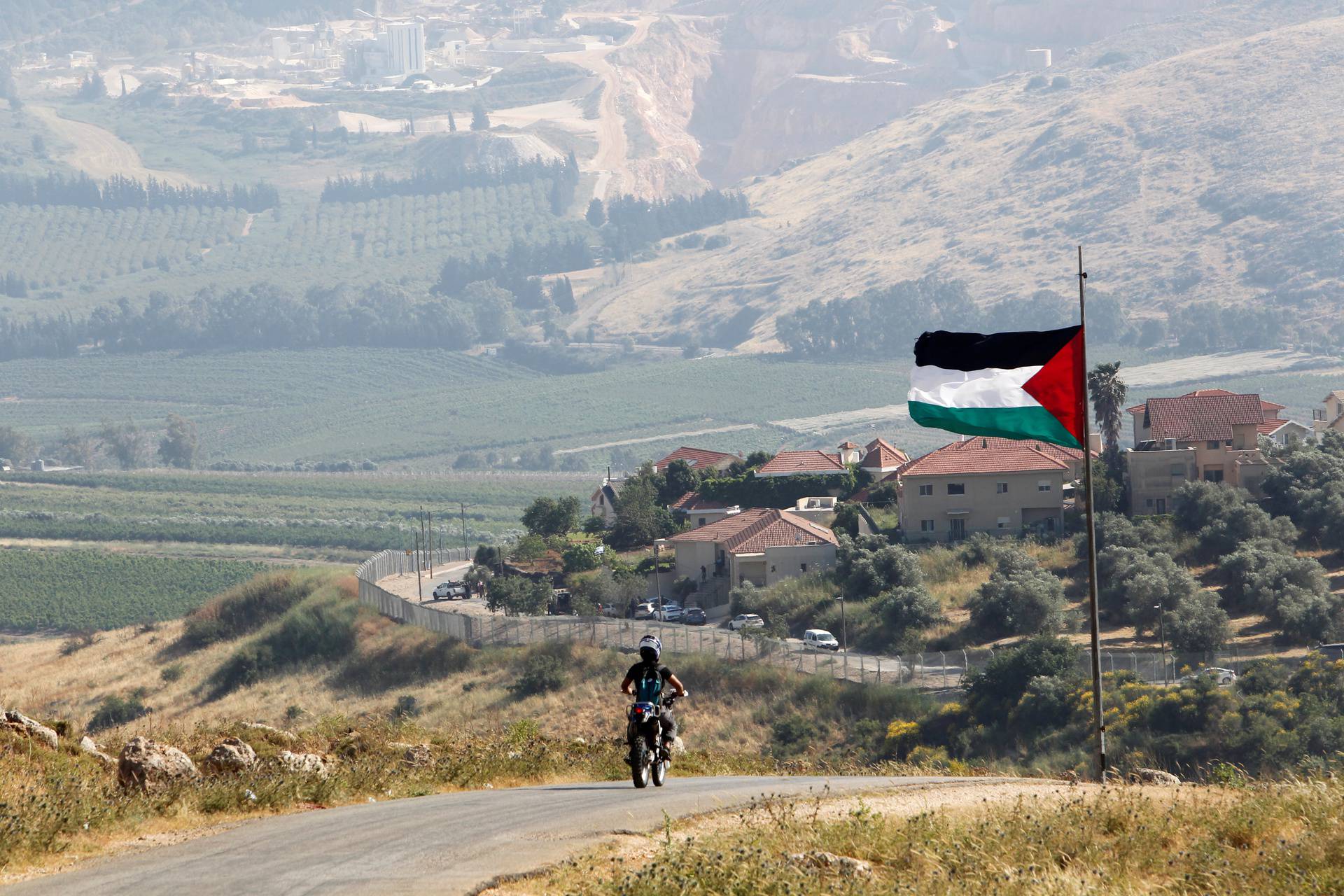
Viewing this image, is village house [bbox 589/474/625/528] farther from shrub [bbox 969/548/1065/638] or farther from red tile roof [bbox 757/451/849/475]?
shrub [bbox 969/548/1065/638]

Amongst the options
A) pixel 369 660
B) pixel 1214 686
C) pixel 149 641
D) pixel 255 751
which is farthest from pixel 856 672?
pixel 149 641

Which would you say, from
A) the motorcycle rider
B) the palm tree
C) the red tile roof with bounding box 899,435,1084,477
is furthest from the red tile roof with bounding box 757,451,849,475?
the motorcycle rider

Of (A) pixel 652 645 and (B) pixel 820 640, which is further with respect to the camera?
(B) pixel 820 640

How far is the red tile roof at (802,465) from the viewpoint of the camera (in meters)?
103

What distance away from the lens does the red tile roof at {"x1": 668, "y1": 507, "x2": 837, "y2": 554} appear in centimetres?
8694

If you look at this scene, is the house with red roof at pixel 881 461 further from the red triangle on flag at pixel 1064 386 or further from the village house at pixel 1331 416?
Result: the red triangle on flag at pixel 1064 386

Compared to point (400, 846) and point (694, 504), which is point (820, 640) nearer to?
Answer: point (694, 504)

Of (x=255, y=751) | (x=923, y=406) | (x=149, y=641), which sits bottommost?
(x=149, y=641)

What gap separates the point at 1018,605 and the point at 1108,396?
29671mm

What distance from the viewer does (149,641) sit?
328 feet

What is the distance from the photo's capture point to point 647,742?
2139 centimetres

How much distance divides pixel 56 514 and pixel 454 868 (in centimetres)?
18117

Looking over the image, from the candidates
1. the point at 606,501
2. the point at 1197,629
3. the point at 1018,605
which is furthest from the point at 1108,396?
the point at 606,501

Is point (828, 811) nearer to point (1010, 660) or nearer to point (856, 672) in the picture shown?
point (1010, 660)
